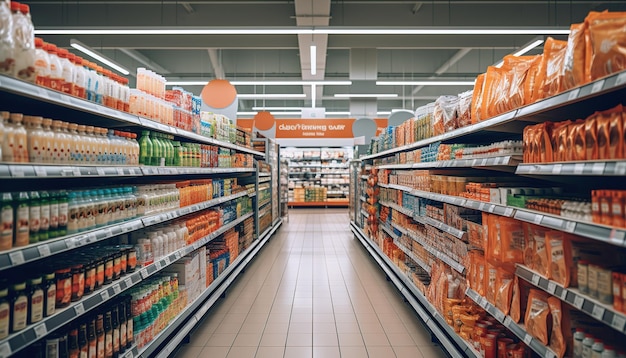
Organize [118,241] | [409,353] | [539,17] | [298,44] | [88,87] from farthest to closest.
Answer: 1. [298,44]
2. [539,17]
3. [409,353]
4. [118,241]
5. [88,87]

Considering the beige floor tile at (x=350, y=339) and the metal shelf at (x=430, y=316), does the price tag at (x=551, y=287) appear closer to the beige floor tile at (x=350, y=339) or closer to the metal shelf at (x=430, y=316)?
the metal shelf at (x=430, y=316)

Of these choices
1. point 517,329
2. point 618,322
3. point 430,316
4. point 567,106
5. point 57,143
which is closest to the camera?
point 618,322

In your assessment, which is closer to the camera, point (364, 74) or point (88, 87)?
point (88, 87)

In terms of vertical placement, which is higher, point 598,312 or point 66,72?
point 66,72

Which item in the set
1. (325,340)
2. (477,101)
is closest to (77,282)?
(325,340)

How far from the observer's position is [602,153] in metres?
1.59

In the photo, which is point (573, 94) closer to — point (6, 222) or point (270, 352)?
point (6, 222)

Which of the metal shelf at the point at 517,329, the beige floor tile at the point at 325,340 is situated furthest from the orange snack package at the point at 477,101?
the beige floor tile at the point at 325,340

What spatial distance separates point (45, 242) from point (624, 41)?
2484 millimetres

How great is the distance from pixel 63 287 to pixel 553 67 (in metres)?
2.54

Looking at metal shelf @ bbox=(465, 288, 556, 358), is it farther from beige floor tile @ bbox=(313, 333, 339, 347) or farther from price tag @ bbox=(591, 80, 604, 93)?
beige floor tile @ bbox=(313, 333, 339, 347)

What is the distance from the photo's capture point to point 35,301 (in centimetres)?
175

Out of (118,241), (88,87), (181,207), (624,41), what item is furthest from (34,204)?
(624,41)

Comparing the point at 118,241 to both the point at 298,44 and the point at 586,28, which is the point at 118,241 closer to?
the point at 586,28
